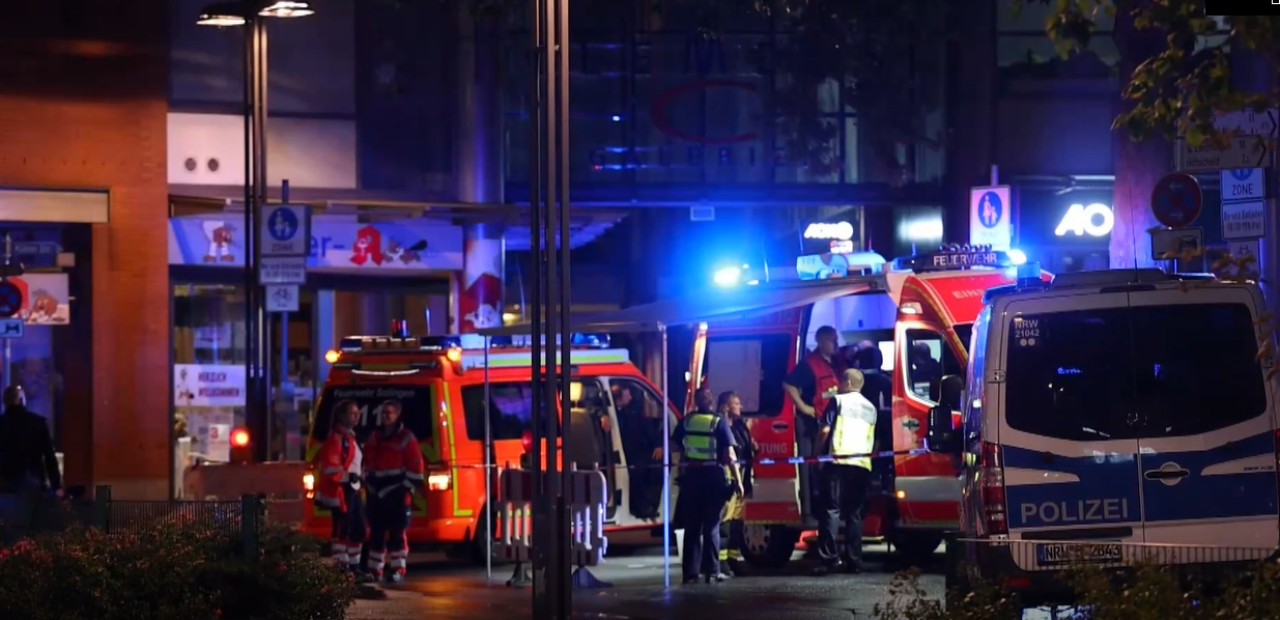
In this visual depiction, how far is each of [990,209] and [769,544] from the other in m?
7.35

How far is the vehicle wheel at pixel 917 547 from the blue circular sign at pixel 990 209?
6801 mm

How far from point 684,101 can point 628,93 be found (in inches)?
33.4

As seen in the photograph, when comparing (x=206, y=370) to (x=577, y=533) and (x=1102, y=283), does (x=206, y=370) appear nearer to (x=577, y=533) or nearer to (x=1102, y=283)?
(x=577, y=533)

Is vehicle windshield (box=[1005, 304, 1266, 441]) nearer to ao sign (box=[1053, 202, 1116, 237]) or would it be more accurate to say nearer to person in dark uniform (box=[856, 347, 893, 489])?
person in dark uniform (box=[856, 347, 893, 489])

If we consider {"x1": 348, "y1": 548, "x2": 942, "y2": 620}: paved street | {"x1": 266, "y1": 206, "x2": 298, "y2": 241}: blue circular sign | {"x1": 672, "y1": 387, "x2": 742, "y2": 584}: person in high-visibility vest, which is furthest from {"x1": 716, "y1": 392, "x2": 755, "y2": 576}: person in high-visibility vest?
{"x1": 266, "y1": 206, "x2": 298, "y2": 241}: blue circular sign

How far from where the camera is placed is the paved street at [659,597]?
15484 mm

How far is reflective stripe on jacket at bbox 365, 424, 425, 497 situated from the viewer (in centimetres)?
1842

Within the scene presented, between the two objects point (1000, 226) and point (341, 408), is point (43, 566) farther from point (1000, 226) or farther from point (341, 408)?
point (1000, 226)

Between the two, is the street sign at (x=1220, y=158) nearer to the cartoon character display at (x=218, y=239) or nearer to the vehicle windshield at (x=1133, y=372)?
the vehicle windshield at (x=1133, y=372)

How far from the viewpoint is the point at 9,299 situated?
1025 inches

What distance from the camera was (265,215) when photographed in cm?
2325

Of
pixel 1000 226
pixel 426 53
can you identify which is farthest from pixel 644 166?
pixel 1000 226

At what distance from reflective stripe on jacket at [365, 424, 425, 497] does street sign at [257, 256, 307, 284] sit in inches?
203

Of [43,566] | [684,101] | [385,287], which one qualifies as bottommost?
[43,566]
